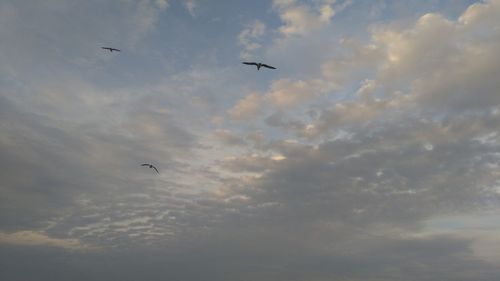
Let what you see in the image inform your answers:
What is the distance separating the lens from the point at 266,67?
2662 inches

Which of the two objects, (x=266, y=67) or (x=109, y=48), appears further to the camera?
(x=109, y=48)

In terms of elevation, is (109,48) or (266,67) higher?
(109,48)

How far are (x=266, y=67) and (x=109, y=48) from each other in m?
42.2

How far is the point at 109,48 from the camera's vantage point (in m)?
92.8
